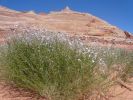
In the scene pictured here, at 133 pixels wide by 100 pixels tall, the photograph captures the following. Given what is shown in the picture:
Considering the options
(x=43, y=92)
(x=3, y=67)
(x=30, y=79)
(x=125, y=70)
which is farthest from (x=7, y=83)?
(x=125, y=70)

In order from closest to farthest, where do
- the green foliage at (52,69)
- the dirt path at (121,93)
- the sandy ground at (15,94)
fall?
the green foliage at (52,69) < the sandy ground at (15,94) < the dirt path at (121,93)

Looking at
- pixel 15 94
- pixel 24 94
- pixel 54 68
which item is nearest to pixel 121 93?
pixel 54 68

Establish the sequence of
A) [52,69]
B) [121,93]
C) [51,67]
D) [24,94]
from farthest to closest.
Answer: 1. [121,93]
2. [24,94]
3. [51,67]
4. [52,69]

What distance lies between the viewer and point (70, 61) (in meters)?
6.21

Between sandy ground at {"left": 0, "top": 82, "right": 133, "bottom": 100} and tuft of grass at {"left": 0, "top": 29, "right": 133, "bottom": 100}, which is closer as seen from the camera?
tuft of grass at {"left": 0, "top": 29, "right": 133, "bottom": 100}

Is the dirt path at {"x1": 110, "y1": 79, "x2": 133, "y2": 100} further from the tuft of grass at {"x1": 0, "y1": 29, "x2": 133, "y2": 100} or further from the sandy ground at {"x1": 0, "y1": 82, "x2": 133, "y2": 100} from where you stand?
the tuft of grass at {"x1": 0, "y1": 29, "x2": 133, "y2": 100}

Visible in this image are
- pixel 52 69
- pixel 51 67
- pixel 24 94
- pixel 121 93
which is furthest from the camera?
pixel 121 93

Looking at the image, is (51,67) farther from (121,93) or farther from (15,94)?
(121,93)

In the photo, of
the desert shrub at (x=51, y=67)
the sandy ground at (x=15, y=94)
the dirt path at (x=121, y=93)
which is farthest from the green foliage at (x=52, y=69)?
the dirt path at (x=121, y=93)

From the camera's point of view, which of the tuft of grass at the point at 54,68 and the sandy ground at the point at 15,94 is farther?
the sandy ground at the point at 15,94

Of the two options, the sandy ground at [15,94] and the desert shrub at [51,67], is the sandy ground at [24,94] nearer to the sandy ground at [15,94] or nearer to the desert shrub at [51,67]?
the sandy ground at [15,94]

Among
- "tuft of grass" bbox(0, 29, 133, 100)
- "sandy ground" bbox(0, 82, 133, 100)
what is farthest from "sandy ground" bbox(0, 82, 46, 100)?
"tuft of grass" bbox(0, 29, 133, 100)

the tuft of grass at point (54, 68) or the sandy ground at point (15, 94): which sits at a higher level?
the tuft of grass at point (54, 68)

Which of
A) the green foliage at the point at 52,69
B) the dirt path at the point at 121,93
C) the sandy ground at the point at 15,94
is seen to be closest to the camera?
the green foliage at the point at 52,69
